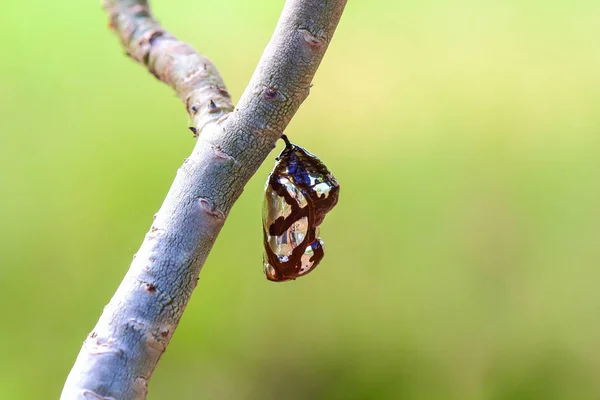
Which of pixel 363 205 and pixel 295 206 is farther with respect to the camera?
pixel 363 205

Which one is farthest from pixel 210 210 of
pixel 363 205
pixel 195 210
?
pixel 363 205

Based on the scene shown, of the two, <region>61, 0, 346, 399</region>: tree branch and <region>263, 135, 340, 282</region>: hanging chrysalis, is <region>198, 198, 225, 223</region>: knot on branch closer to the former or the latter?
<region>61, 0, 346, 399</region>: tree branch

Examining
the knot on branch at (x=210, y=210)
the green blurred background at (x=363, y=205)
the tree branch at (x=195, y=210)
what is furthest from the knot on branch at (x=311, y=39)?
the green blurred background at (x=363, y=205)

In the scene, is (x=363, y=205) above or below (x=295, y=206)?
above

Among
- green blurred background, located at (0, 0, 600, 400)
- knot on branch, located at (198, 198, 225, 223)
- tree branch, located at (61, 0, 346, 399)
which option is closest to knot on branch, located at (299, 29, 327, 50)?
tree branch, located at (61, 0, 346, 399)

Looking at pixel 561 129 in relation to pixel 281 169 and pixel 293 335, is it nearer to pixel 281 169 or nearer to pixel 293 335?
pixel 293 335

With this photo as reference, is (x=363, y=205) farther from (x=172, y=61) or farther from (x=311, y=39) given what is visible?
(x=311, y=39)
